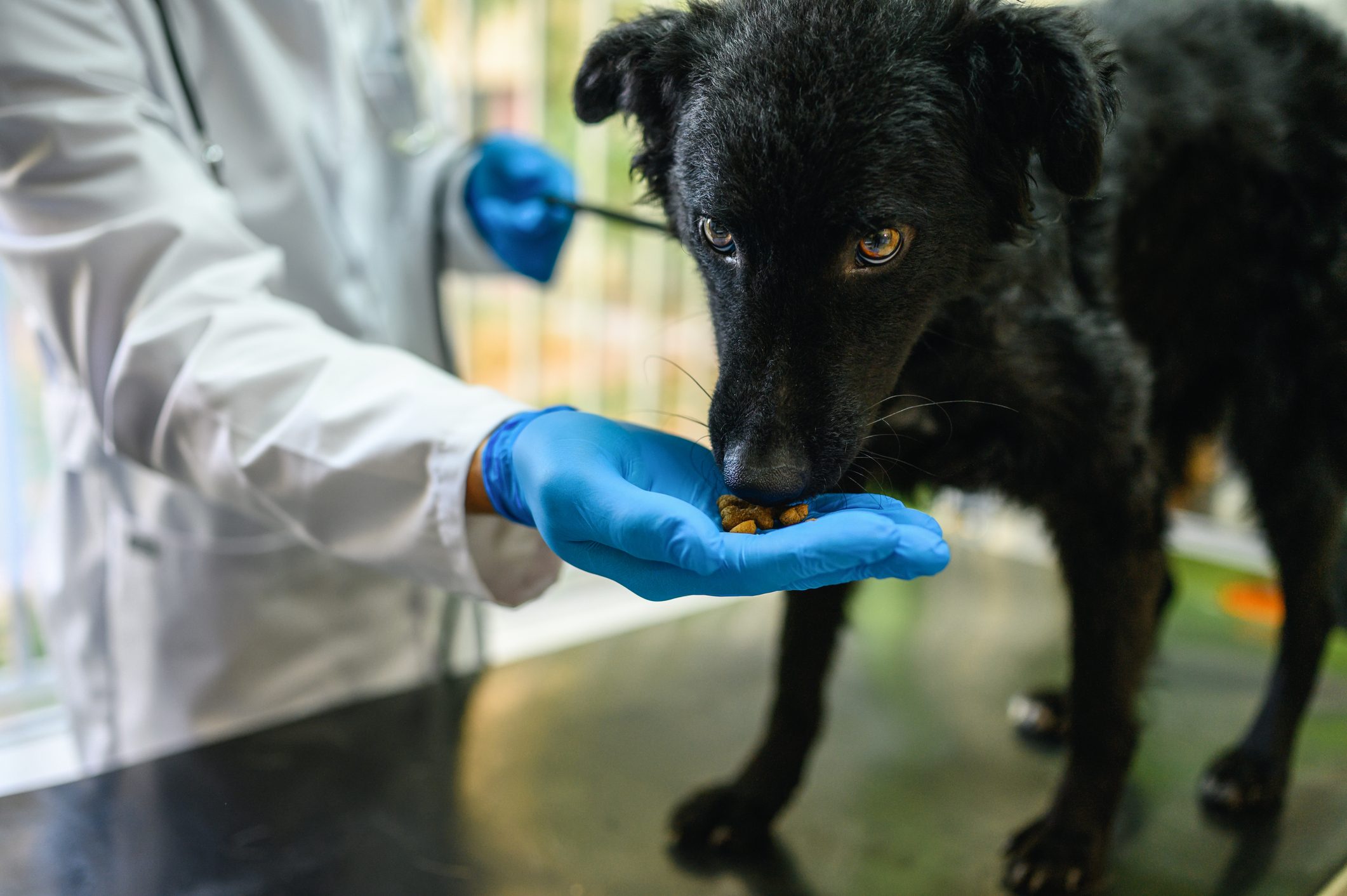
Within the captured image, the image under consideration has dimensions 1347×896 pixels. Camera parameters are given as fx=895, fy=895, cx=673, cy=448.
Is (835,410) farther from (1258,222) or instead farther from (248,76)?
(248,76)

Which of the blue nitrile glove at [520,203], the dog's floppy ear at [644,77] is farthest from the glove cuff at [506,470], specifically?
the blue nitrile glove at [520,203]

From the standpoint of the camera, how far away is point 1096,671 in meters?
1.01

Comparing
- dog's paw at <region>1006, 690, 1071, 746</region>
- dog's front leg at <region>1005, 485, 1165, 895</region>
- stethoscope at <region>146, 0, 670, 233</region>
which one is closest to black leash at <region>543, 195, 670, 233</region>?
stethoscope at <region>146, 0, 670, 233</region>

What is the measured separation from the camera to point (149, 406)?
3.09 feet

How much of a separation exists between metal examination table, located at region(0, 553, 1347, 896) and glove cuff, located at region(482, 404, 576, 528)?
1.38 ft

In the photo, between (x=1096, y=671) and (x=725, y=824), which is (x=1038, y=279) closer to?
(x=1096, y=671)

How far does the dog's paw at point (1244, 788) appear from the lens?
1.14 metres

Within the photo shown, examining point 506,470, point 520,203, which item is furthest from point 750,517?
point 520,203

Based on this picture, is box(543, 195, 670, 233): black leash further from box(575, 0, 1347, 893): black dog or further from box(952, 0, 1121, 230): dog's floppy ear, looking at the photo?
box(952, 0, 1121, 230): dog's floppy ear

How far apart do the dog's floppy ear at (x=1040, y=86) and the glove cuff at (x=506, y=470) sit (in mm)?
466

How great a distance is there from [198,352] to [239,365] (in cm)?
5

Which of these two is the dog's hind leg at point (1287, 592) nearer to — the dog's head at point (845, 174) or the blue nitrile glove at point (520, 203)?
the dog's head at point (845, 174)

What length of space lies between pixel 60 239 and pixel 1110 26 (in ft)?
4.09

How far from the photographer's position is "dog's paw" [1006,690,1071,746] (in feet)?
4.36
